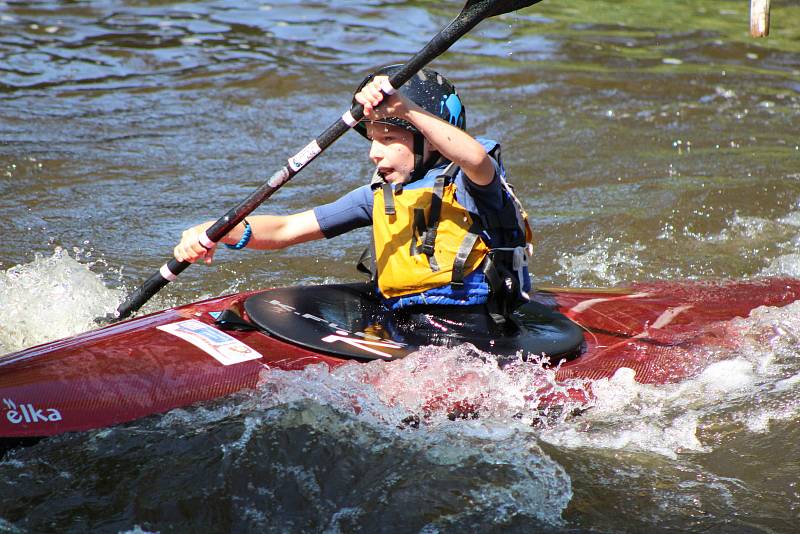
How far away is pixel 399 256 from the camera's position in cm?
354

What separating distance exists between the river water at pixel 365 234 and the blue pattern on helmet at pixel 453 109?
86 centimetres

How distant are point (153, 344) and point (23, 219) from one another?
2979mm

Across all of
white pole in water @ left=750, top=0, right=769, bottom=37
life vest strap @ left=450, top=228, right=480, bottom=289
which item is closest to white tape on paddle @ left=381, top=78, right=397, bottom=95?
life vest strap @ left=450, top=228, right=480, bottom=289

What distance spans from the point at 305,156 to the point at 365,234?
7.94 ft

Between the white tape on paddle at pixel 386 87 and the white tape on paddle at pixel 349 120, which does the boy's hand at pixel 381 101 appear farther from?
the white tape on paddle at pixel 349 120

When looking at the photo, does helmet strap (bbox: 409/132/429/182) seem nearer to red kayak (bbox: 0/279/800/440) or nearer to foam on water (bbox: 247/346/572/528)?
red kayak (bbox: 0/279/800/440)

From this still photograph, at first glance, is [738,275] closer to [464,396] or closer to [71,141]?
[464,396]

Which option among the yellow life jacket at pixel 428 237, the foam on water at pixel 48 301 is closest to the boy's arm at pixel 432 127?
the yellow life jacket at pixel 428 237

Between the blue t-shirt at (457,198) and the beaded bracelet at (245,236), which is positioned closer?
the blue t-shirt at (457,198)

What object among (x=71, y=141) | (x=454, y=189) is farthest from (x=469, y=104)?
(x=454, y=189)

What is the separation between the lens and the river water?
3.14 m

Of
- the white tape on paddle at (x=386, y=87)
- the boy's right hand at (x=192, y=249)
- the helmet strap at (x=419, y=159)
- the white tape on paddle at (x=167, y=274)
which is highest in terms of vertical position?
the white tape on paddle at (x=386, y=87)

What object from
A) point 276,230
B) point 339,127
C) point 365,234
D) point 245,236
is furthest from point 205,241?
point 365,234

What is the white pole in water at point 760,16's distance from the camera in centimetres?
349
